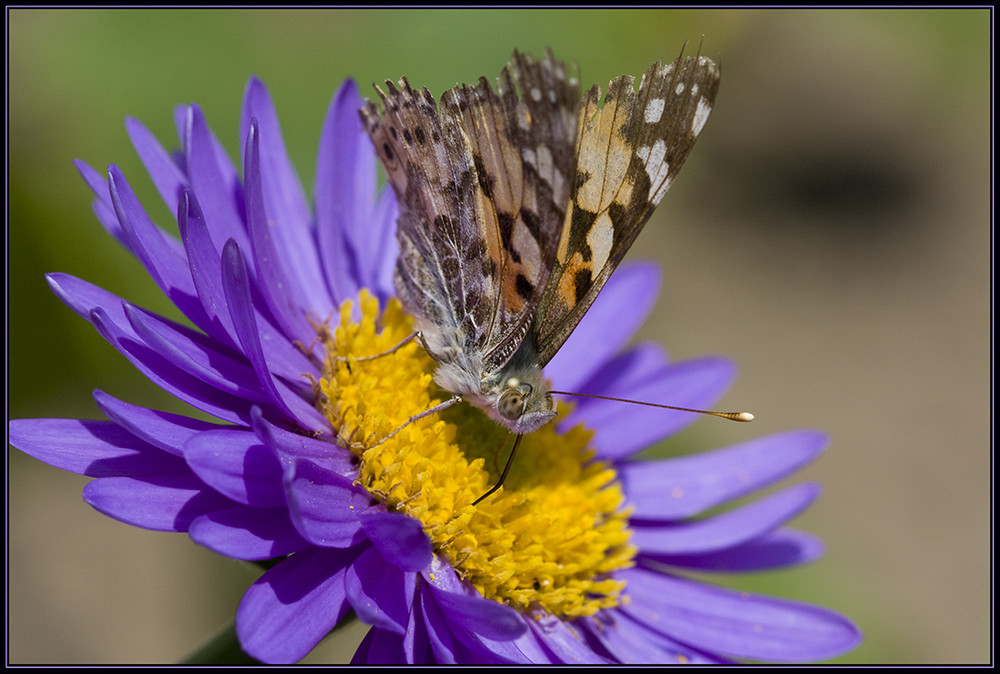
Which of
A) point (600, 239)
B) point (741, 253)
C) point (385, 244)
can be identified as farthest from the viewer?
point (741, 253)

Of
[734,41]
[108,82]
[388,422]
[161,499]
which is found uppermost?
[734,41]

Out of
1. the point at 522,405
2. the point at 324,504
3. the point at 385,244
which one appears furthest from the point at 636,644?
the point at 385,244

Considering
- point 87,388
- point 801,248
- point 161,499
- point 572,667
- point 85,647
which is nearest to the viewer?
point 161,499

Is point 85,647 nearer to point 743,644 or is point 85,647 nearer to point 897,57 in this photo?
point 743,644

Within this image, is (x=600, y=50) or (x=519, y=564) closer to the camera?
(x=519, y=564)

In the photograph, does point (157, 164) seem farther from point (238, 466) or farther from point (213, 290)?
point (238, 466)

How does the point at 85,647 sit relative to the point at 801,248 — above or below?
below

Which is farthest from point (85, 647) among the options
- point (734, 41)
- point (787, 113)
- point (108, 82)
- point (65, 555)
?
point (787, 113)
